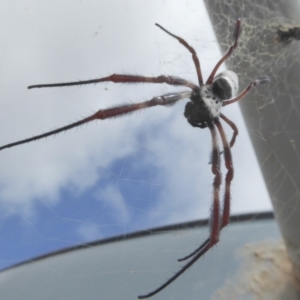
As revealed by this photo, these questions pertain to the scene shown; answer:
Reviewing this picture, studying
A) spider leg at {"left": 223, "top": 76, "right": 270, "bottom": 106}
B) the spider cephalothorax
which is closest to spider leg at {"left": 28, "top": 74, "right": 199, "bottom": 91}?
the spider cephalothorax

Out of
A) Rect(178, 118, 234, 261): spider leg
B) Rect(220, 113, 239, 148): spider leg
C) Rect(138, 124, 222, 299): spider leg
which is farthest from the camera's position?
Rect(220, 113, 239, 148): spider leg

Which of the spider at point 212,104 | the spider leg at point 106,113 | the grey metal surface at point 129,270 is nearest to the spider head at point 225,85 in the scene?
the spider at point 212,104

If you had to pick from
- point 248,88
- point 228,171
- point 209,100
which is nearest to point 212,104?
point 209,100

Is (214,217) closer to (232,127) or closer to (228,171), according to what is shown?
(228,171)

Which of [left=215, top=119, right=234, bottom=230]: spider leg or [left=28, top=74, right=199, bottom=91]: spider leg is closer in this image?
[left=28, top=74, right=199, bottom=91]: spider leg

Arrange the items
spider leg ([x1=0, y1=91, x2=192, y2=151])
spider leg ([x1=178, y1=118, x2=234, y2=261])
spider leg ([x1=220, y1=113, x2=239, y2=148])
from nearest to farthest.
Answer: spider leg ([x1=0, y1=91, x2=192, y2=151]) → spider leg ([x1=178, y1=118, x2=234, y2=261]) → spider leg ([x1=220, y1=113, x2=239, y2=148])

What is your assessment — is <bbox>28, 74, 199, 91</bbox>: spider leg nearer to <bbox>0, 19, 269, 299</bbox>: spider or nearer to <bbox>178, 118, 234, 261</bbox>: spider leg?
<bbox>0, 19, 269, 299</bbox>: spider

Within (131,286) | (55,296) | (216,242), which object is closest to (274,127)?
(216,242)
